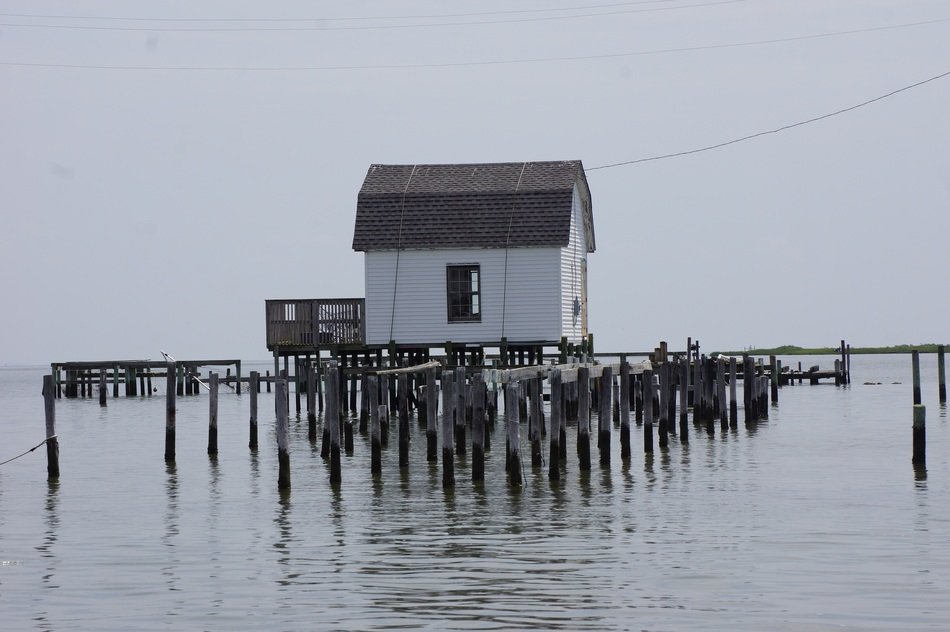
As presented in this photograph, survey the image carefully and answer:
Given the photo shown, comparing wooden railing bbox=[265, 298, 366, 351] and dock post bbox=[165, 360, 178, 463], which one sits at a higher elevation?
wooden railing bbox=[265, 298, 366, 351]

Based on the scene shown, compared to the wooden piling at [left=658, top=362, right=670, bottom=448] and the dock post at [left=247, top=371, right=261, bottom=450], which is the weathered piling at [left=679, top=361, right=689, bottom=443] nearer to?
the wooden piling at [left=658, top=362, right=670, bottom=448]

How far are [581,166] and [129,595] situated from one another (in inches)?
1279

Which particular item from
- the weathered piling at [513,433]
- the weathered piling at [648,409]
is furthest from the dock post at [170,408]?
the weathered piling at [648,409]

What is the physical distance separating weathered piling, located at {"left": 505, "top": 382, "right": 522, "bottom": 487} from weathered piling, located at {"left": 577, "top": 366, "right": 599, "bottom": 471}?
5.52ft

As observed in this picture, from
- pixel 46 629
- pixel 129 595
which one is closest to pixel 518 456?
pixel 129 595

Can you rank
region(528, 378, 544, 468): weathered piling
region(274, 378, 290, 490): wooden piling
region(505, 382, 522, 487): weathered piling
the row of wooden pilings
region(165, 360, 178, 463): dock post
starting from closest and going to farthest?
region(505, 382, 522, 487): weathered piling
region(274, 378, 290, 490): wooden piling
the row of wooden pilings
region(528, 378, 544, 468): weathered piling
region(165, 360, 178, 463): dock post

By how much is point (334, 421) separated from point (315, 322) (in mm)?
18909

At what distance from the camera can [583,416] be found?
2553 cm

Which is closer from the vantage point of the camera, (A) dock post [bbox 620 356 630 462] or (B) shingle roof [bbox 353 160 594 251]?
(A) dock post [bbox 620 356 630 462]

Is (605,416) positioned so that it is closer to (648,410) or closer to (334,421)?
(648,410)

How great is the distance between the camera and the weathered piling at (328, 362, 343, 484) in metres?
25.0

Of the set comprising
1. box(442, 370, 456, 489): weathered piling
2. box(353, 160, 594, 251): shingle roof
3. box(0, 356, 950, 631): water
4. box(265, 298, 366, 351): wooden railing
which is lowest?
box(0, 356, 950, 631): water

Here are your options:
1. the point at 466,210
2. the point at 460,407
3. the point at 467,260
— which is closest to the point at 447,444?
the point at 460,407

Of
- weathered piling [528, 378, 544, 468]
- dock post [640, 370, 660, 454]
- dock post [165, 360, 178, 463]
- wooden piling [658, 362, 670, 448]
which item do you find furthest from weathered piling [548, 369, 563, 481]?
dock post [165, 360, 178, 463]
